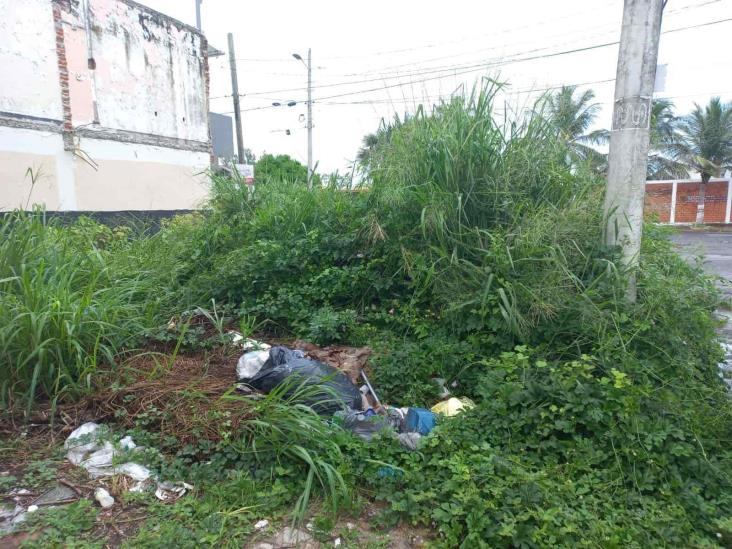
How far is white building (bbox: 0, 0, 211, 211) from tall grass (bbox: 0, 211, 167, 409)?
4952mm

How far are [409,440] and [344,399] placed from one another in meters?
0.52

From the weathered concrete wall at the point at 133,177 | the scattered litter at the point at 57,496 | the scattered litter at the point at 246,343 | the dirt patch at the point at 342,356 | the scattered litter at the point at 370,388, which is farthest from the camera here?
the weathered concrete wall at the point at 133,177

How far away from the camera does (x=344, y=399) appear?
302cm

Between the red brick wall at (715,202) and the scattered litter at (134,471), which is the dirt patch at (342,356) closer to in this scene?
the scattered litter at (134,471)

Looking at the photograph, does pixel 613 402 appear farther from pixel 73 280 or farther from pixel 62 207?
pixel 62 207

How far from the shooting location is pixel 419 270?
3.74 meters

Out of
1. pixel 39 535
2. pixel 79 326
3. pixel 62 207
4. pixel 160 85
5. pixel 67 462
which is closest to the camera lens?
pixel 39 535

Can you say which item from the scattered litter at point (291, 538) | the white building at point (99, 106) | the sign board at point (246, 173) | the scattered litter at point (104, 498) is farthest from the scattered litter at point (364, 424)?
the white building at point (99, 106)

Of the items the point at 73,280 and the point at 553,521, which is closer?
the point at 553,521

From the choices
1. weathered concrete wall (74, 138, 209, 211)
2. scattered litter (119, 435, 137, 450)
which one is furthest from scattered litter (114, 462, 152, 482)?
weathered concrete wall (74, 138, 209, 211)

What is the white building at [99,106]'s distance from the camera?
10.2m

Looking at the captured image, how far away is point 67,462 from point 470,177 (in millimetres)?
3180

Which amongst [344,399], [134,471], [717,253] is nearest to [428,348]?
[344,399]

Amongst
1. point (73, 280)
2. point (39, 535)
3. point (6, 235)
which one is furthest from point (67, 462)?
point (6, 235)
